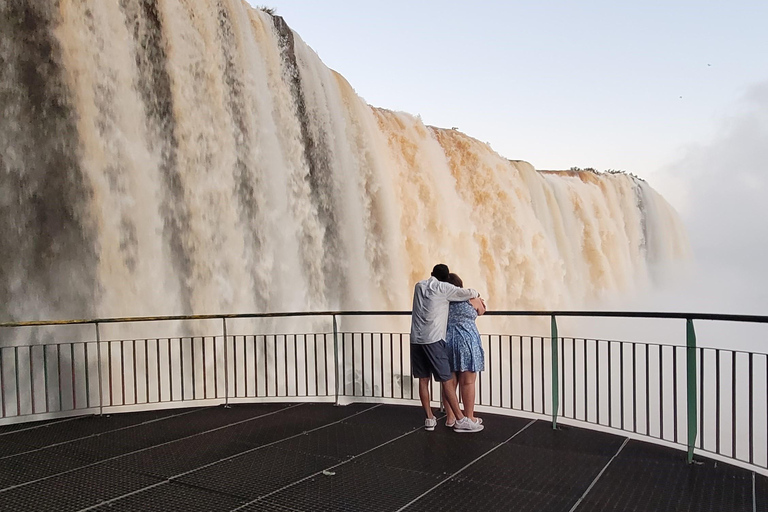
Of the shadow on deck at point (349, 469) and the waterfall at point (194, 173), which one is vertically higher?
the waterfall at point (194, 173)

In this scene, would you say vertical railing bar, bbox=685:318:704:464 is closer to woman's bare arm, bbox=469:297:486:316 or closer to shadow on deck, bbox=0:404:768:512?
shadow on deck, bbox=0:404:768:512

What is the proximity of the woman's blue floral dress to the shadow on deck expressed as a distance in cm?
68

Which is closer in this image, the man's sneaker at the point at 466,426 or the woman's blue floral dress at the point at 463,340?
the woman's blue floral dress at the point at 463,340

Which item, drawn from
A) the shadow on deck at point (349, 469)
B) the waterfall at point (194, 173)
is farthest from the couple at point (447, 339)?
the waterfall at point (194, 173)

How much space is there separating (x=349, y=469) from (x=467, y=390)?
1532mm

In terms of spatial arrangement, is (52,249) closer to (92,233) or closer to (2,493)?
(92,233)

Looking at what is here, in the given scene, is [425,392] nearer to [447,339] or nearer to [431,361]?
[431,361]

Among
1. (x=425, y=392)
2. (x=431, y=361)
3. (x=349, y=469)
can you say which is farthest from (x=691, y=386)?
(x=349, y=469)

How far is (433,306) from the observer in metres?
5.89

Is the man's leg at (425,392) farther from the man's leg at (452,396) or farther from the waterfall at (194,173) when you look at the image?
the waterfall at (194,173)

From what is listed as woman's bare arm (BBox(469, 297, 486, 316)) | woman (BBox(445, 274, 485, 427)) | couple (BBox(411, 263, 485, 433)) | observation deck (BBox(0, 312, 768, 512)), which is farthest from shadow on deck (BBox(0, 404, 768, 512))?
woman's bare arm (BBox(469, 297, 486, 316))

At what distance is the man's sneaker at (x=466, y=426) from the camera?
609cm

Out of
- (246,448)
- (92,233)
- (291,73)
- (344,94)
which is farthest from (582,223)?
(246,448)

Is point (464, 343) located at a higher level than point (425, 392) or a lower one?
higher
